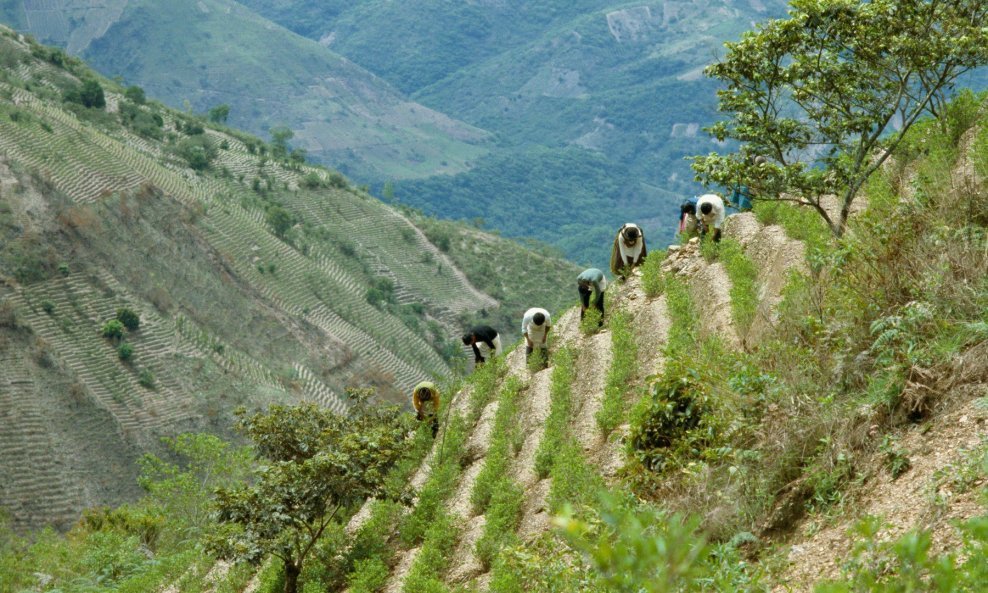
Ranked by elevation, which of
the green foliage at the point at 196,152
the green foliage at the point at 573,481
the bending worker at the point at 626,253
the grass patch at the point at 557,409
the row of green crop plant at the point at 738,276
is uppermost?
the row of green crop plant at the point at 738,276

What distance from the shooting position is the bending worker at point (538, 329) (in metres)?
14.8

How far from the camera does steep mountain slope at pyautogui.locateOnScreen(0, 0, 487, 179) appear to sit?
581ft

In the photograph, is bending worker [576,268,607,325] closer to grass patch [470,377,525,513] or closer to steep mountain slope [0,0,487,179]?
grass patch [470,377,525,513]

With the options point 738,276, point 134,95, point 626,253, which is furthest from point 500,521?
point 134,95

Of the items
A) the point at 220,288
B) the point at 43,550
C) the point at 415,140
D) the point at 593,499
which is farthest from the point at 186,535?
the point at 415,140

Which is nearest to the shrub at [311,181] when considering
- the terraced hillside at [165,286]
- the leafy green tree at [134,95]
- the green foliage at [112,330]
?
the terraced hillside at [165,286]

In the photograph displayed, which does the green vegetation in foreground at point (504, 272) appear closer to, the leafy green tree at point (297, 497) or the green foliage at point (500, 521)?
the leafy green tree at point (297, 497)

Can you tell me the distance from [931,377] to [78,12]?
207404mm

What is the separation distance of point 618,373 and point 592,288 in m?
3.46

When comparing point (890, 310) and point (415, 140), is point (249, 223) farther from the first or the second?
point (415, 140)

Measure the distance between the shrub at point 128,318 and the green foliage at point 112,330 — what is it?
3.18ft

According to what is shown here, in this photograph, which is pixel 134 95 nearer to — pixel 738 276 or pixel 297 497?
pixel 297 497

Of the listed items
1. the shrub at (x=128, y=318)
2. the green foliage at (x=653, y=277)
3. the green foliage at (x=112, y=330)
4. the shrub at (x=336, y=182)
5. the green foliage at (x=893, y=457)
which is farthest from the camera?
the shrub at (x=336, y=182)

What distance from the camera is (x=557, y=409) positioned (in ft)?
39.7
